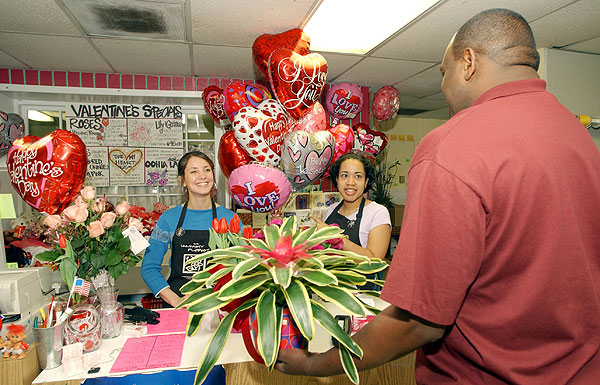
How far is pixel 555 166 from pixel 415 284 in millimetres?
317

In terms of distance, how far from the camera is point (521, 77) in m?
0.69

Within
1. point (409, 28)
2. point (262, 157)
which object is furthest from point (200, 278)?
point (409, 28)

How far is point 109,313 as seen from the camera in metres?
1.34

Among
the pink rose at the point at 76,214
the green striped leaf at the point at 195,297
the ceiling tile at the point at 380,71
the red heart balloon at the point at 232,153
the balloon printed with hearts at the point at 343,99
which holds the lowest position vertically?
the green striped leaf at the point at 195,297

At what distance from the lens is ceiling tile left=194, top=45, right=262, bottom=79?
10.1 ft

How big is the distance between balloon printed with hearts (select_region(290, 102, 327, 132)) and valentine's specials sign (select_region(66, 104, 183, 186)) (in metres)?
1.73

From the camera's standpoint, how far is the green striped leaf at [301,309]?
69 centimetres

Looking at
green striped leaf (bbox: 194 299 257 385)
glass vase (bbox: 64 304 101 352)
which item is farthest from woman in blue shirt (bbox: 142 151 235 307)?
green striped leaf (bbox: 194 299 257 385)

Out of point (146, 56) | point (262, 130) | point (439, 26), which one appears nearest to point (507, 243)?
point (262, 130)

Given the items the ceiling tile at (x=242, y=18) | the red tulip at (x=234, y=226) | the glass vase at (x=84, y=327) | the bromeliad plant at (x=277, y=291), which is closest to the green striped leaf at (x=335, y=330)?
the bromeliad plant at (x=277, y=291)

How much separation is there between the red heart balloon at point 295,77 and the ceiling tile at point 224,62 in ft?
2.16

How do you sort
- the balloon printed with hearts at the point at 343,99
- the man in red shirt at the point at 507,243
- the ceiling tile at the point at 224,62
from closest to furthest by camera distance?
the man in red shirt at the point at 507,243 → the ceiling tile at the point at 224,62 → the balloon printed with hearts at the point at 343,99

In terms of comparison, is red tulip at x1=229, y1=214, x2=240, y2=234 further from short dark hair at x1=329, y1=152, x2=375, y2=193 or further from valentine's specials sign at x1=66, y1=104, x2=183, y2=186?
valentine's specials sign at x1=66, y1=104, x2=183, y2=186

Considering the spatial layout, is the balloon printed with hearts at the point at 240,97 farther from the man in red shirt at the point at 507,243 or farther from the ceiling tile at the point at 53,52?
the man in red shirt at the point at 507,243
